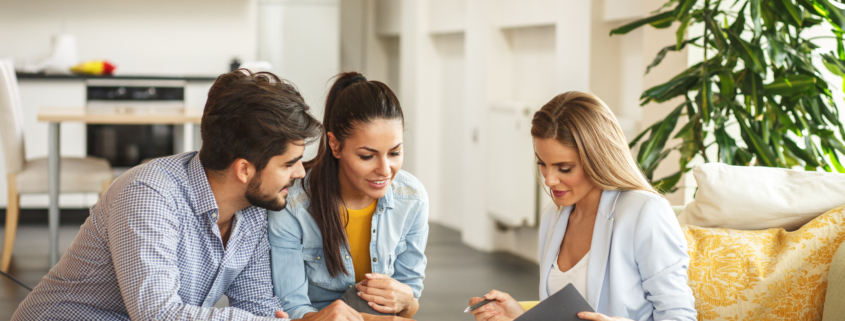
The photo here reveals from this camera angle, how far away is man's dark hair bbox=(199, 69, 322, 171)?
1.48 m

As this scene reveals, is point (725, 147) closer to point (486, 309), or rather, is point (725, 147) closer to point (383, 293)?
point (486, 309)

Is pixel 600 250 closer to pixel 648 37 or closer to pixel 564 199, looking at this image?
pixel 564 199

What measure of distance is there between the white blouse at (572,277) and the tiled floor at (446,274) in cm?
158

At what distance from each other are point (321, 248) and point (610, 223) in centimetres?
66

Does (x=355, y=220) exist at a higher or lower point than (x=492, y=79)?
lower

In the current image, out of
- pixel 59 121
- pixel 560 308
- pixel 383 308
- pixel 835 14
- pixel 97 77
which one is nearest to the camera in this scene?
pixel 560 308

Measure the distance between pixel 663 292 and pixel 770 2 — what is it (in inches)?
48.0

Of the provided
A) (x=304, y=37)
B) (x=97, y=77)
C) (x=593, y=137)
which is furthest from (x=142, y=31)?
(x=593, y=137)

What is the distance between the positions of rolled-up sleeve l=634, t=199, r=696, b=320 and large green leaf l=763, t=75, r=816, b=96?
0.93 metres

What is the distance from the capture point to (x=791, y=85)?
224cm

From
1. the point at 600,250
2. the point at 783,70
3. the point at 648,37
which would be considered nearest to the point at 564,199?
the point at 600,250

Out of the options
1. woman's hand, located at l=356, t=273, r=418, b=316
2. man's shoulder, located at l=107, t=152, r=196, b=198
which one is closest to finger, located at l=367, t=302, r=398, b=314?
woman's hand, located at l=356, t=273, r=418, b=316

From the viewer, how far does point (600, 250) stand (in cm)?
160

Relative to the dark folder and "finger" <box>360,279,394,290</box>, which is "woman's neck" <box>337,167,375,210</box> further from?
the dark folder
